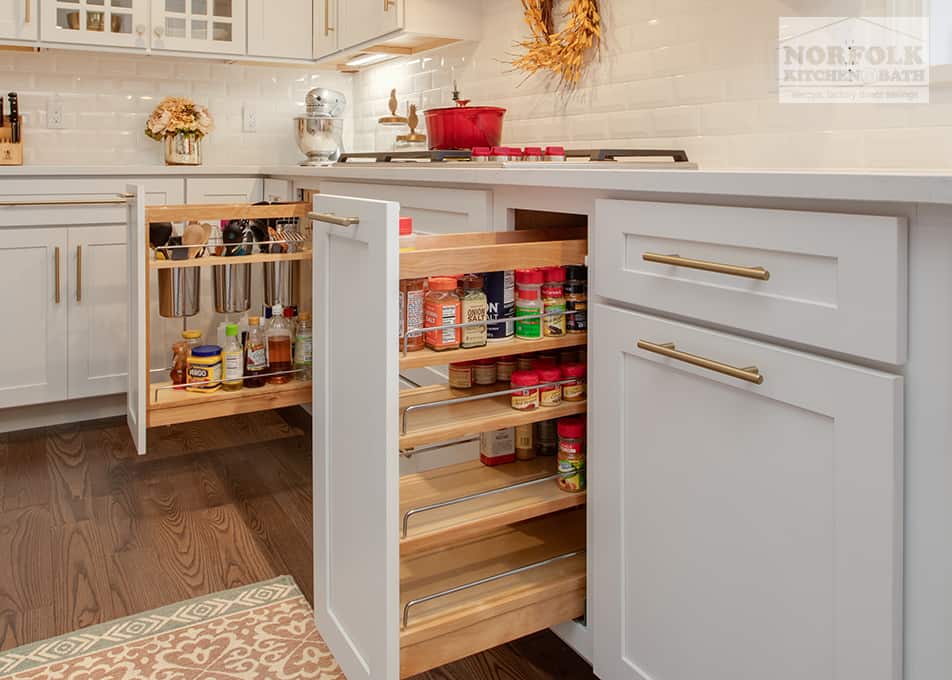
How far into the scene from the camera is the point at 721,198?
1.09 meters

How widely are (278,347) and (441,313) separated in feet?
4.54

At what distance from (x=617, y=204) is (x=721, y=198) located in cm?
20

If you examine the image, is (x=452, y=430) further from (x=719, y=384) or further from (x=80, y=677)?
(x=80, y=677)

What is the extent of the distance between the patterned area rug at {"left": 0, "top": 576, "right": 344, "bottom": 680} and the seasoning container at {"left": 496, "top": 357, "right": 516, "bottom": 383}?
0.65 metres

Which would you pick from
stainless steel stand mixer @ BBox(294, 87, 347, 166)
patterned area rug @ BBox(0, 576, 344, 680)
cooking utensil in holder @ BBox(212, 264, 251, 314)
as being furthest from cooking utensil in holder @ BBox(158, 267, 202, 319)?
stainless steel stand mixer @ BBox(294, 87, 347, 166)

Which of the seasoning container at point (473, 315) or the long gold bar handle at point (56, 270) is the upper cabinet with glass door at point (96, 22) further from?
the seasoning container at point (473, 315)

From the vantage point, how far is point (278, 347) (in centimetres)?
258

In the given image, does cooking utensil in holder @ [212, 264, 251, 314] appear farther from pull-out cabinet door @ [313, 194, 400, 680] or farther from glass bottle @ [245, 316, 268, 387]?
pull-out cabinet door @ [313, 194, 400, 680]

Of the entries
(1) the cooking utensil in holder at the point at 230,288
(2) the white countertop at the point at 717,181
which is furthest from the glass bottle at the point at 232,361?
(2) the white countertop at the point at 717,181

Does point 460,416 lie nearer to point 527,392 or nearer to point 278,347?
point 527,392

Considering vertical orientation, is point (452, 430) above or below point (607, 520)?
above

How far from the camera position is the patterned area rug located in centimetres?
161

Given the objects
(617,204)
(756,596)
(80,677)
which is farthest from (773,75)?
(80,677)

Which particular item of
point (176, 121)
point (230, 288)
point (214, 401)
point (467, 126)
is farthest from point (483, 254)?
point (176, 121)
